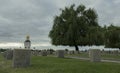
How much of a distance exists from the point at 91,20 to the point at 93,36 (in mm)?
12692

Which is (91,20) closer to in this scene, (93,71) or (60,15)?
(60,15)

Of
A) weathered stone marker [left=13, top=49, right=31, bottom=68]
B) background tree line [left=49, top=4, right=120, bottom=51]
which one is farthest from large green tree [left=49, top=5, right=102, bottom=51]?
weathered stone marker [left=13, top=49, right=31, bottom=68]

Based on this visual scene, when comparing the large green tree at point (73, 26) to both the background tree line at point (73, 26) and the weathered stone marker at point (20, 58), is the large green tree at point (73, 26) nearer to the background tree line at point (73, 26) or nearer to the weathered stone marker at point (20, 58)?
the background tree line at point (73, 26)

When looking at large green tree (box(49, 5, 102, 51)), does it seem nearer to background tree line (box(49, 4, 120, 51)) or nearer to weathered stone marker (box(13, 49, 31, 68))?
background tree line (box(49, 4, 120, 51))

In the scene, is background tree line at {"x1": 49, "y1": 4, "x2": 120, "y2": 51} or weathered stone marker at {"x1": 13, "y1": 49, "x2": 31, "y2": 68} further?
background tree line at {"x1": 49, "y1": 4, "x2": 120, "y2": 51}

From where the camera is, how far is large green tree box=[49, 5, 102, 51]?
6506 centimetres

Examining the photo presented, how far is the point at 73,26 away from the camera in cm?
6481

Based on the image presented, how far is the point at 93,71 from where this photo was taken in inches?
661

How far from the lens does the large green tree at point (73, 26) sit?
65.1 metres

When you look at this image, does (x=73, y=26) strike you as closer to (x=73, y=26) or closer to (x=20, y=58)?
(x=73, y=26)

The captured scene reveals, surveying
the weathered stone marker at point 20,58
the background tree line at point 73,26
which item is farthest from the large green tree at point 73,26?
the weathered stone marker at point 20,58

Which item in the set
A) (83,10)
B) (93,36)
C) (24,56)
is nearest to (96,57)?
(24,56)

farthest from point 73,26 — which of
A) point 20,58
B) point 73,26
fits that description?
point 20,58

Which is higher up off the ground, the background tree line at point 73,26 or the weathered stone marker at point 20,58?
the background tree line at point 73,26
